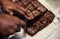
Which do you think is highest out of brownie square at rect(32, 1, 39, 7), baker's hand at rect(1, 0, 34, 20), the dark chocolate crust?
brownie square at rect(32, 1, 39, 7)

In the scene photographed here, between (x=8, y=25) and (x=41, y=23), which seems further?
(x=41, y=23)

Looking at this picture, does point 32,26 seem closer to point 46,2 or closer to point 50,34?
point 50,34

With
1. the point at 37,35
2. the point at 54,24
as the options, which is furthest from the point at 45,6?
the point at 37,35

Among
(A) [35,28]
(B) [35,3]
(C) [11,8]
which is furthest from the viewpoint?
(B) [35,3]

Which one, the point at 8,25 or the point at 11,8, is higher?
the point at 11,8

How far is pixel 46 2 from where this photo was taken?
158 cm

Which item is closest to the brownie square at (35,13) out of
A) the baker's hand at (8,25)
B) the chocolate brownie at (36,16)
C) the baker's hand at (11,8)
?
the chocolate brownie at (36,16)

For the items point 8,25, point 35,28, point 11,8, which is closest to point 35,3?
point 35,28

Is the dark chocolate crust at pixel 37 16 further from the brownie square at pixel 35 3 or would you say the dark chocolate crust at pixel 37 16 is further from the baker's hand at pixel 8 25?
the baker's hand at pixel 8 25

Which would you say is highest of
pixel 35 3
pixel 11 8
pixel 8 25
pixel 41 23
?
pixel 35 3

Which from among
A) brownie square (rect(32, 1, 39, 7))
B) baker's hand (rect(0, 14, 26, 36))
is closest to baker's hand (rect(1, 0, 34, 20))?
baker's hand (rect(0, 14, 26, 36))

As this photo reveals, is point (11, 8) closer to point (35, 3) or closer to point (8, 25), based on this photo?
point (8, 25)

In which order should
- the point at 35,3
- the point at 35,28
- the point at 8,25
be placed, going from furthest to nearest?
the point at 35,3, the point at 35,28, the point at 8,25

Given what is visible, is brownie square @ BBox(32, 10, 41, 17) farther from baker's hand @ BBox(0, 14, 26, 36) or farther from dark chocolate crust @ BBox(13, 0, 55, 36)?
baker's hand @ BBox(0, 14, 26, 36)
